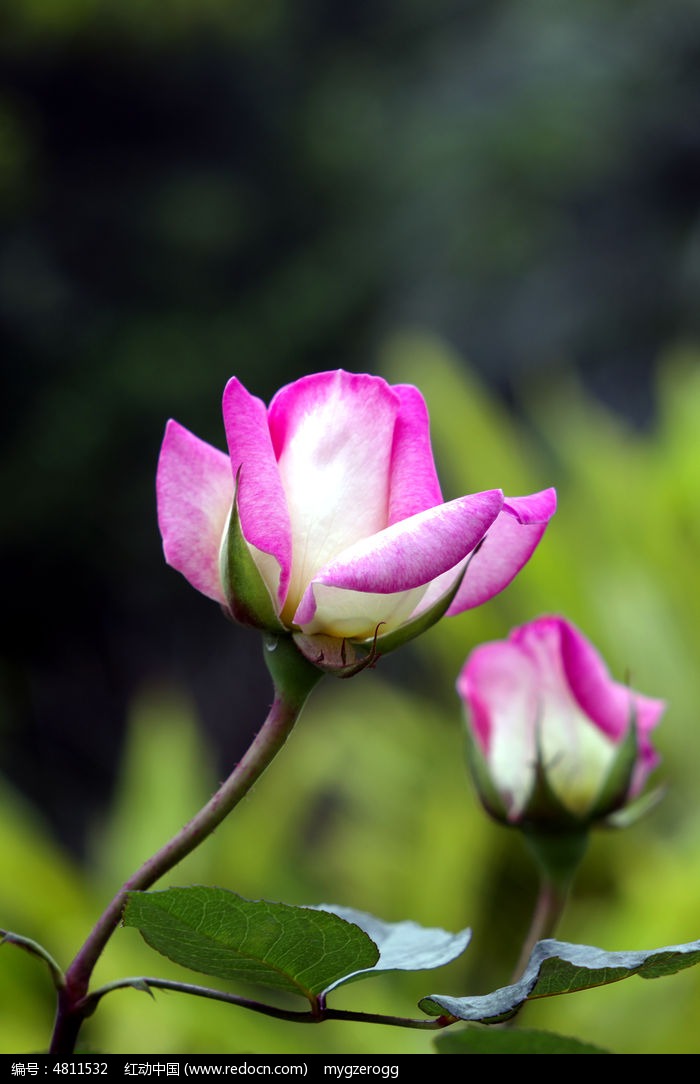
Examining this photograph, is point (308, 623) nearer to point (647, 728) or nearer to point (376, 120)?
point (647, 728)

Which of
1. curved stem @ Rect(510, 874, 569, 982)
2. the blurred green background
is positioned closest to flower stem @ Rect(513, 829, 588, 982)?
curved stem @ Rect(510, 874, 569, 982)

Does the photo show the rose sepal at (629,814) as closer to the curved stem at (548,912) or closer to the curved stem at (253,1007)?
the curved stem at (548,912)

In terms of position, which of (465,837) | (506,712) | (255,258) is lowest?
(465,837)

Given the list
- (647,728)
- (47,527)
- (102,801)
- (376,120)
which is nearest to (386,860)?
(647,728)

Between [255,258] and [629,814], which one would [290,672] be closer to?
[629,814]

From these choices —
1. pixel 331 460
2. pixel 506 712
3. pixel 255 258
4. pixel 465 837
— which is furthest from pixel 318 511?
pixel 255 258
